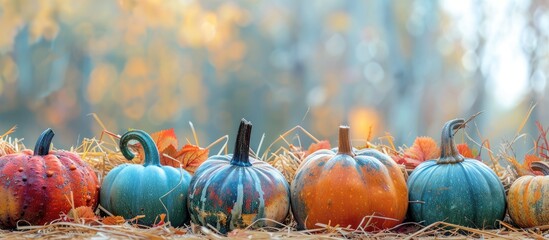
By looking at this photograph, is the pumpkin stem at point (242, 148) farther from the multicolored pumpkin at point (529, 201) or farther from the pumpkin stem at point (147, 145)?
the multicolored pumpkin at point (529, 201)

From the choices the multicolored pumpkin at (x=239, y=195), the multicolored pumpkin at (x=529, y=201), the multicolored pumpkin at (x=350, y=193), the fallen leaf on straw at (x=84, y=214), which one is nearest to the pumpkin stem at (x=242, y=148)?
the multicolored pumpkin at (x=239, y=195)

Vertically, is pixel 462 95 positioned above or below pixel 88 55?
below

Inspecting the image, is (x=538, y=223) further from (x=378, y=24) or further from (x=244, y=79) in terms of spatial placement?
(x=244, y=79)

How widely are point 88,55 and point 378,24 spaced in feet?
19.5

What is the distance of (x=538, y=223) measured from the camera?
6.70 feet

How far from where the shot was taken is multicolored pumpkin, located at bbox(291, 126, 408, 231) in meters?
1.98

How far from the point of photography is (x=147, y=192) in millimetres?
2102

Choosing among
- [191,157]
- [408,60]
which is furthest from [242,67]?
[191,157]

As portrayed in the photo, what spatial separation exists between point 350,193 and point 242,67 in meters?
13.0

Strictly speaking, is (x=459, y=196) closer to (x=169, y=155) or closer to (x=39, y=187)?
(x=169, y=155)

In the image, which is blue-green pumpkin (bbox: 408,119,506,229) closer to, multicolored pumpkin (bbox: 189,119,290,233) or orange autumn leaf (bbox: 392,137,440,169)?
orange autumn leaf (bbox: 392,137,440,169)

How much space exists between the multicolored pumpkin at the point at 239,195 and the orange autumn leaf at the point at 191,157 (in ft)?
1.06

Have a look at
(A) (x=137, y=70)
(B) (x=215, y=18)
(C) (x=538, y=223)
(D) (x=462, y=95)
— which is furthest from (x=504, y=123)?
(C) (x=538, y=223)

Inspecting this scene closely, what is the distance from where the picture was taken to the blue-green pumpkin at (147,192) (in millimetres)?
2104
